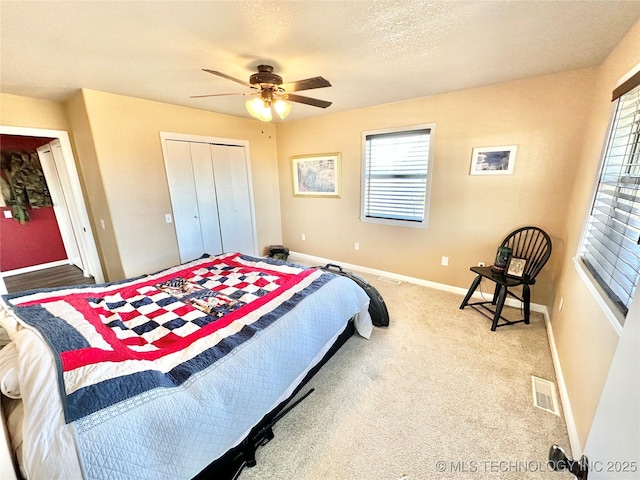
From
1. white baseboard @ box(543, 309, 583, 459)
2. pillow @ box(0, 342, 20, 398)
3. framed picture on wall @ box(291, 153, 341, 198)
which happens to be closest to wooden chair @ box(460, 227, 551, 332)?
white baseboard @ box(543, 309, 583, 459)

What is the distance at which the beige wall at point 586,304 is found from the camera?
1279 mm

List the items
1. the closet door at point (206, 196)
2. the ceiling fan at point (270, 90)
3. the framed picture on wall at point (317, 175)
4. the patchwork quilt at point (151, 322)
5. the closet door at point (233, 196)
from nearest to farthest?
the patchwork quilt at point (151, 322), the ceiling fan at point (270, 90), the closet door at point (206, 196), the closet door at point (233, 196), the framed picture on wall at point (317, 175)

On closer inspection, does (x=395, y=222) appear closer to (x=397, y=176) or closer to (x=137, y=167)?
(x=397, y=176)

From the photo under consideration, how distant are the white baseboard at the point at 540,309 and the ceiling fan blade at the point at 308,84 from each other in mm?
2527

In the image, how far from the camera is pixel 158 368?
1144 mm

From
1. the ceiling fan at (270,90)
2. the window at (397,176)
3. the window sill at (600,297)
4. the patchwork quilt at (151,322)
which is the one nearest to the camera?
the patchwork quilt at (151,322)

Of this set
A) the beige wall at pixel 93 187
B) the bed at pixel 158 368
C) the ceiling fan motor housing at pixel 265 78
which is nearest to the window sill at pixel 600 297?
the bed at pixel 158 368

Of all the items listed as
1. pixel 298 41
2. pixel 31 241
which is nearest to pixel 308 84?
pixel 298 41

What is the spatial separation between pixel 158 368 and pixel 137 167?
8.47 feet

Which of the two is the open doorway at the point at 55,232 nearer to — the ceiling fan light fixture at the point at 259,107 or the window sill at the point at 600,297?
the ceiling fan light fixture at the point at 259,107

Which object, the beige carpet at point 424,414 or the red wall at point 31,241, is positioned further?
the red wall at point 31,241

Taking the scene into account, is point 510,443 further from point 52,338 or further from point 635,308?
point 52,338

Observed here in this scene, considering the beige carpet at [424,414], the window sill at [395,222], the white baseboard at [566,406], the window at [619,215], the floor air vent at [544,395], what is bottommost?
the beige carpet at [424,414]

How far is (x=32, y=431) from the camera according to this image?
2.51 feet
